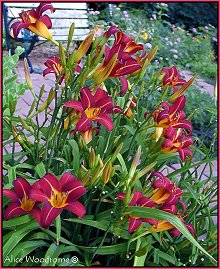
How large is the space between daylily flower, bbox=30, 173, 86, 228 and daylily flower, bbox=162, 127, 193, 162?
1.01 feet

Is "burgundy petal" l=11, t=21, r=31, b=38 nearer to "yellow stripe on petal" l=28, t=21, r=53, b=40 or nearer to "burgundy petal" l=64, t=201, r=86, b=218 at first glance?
"yellow stripe on petal" l=28, t=21, r=53, b=40

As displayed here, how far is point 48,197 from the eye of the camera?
97 centimetres

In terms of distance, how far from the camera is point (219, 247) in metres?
1.25

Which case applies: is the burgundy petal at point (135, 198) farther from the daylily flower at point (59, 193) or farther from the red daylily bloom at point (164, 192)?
the daylily flower at point (59, 193)

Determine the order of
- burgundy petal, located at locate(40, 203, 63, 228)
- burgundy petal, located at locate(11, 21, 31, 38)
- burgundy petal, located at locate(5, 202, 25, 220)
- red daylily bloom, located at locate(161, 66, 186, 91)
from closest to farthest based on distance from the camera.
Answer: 1. burgundy petal, located at locate(40, 203, 63, 228)
2. burgundy petal, located at locate(5, 202, 25, 220)
3. burgundy petal, located at locate(11, 21, 31, 38)
4. red daylily bloom, located at locate(161, 66, 186, 91)

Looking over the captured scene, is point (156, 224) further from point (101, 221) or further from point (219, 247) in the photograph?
point (219, 247)

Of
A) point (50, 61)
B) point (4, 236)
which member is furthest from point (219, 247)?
point (50, 61)

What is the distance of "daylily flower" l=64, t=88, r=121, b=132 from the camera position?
1.04 metres

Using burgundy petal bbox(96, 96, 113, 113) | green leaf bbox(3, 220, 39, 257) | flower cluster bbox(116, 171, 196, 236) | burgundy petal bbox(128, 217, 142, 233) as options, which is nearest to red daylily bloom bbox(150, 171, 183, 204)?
flower cluster bbox(116, 171, 196, 236)

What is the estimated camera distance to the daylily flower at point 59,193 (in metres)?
0.96

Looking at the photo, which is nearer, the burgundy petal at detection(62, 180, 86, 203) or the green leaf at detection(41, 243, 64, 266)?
the burgundy petal at detection(62, 180, 86, 203)

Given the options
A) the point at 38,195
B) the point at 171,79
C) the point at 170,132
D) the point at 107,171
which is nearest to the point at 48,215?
the point at 38,195

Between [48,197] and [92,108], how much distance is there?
0.24 m

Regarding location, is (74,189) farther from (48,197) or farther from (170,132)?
(170,132)
